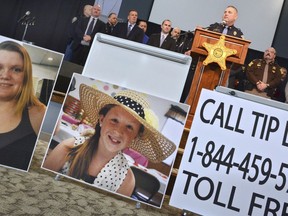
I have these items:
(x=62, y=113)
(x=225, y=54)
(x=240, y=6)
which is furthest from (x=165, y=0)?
(x=62, y=113)

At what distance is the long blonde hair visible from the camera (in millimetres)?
1504

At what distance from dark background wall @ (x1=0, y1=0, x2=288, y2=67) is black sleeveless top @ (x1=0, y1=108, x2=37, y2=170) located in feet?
15.2

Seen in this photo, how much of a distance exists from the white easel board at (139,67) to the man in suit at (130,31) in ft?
8.46

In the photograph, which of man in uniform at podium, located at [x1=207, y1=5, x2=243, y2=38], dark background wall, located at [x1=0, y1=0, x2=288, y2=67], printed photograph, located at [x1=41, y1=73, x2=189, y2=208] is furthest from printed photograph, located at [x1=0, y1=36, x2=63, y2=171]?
dark background wall, located at [x1=0, y1=0, x2=288, y2=67]

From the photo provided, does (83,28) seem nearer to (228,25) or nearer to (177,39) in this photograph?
(177,39)

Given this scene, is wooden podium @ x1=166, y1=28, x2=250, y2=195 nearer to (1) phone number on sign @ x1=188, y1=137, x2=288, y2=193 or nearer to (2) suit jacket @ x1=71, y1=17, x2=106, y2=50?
(1) phone number on sign @ x1=188, y1=137, x2=288, y2=193

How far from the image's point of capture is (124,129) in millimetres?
1456

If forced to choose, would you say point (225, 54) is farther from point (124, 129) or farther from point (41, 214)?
point (41, 214)

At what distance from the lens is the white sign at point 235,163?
1.36 m

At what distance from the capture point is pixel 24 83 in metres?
1.51

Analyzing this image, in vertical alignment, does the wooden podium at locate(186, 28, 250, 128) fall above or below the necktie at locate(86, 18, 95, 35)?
below

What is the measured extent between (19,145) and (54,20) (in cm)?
522

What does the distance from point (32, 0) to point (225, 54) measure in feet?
16.2

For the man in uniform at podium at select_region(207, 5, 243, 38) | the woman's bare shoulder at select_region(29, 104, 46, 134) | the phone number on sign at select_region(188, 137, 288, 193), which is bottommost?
the woman's bare shoulder at select_region(29, 104, 46, 134)
